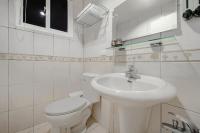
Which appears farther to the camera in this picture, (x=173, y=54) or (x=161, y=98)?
(x=173, y=54)

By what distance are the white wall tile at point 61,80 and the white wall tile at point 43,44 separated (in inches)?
9.6

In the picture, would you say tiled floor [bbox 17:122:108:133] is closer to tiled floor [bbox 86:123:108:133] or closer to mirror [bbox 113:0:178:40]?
tiled floor [bbox 86:123:108:133]

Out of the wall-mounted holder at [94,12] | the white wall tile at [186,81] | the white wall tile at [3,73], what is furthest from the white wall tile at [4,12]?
the white wall tile at [186,81]

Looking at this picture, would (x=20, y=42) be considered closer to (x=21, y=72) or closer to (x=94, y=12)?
(x=21, y=72)

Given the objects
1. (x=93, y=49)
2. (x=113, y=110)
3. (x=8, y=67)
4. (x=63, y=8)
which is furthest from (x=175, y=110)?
(x=63, y=8)

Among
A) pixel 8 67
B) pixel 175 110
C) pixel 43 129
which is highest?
pixel 8 67

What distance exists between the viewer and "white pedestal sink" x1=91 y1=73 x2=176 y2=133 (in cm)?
49

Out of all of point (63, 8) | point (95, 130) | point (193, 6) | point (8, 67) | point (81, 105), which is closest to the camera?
point (193, 6)

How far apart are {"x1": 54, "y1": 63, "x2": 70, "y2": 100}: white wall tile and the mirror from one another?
96cm

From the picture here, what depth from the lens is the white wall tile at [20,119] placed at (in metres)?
1.27

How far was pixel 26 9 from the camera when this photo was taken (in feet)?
4.66

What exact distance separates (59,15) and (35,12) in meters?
0.34

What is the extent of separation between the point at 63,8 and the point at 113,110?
1.75 metres

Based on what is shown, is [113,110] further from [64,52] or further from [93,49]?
[64,52]
